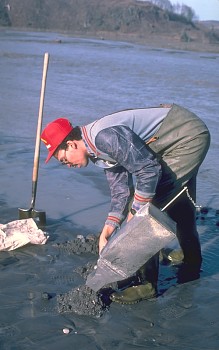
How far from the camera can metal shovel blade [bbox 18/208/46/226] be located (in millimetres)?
5767

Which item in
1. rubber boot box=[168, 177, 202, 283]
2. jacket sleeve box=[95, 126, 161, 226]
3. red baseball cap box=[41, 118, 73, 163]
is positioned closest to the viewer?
jacket sleeve box=[95, 126, 161, 226]

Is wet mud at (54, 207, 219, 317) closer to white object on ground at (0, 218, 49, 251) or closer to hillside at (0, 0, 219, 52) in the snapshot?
white object on ground at (0, 218, 49, 251)

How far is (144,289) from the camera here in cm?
433

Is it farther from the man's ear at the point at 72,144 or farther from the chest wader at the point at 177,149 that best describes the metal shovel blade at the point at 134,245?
the man's ear at the point at 72,144

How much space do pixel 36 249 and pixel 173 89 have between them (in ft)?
40.0

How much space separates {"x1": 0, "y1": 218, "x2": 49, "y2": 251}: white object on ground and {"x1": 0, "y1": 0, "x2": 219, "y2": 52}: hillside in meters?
61.1

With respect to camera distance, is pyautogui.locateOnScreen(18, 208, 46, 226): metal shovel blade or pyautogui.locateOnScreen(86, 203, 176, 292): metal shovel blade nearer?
pyautogui.locateOnScreen(86, 203, 176, 292): metal shovel blade

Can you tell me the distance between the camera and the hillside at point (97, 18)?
68.4 metres

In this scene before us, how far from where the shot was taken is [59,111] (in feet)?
39.6

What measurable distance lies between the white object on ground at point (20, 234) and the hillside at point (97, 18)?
6108 cm

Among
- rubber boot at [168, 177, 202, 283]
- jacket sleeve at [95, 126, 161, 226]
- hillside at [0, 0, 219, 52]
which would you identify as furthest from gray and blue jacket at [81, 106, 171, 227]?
hillside at [0, 0, 219, 52]

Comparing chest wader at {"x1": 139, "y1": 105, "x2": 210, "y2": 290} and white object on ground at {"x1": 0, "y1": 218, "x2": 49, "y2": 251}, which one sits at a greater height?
chest wader at {"x1": 139, "y1": 105, "x2": 210, "y2": 290}

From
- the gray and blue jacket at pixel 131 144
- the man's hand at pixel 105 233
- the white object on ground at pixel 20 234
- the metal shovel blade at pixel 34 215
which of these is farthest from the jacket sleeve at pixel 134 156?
the metal shovel blade at pixel 34 215

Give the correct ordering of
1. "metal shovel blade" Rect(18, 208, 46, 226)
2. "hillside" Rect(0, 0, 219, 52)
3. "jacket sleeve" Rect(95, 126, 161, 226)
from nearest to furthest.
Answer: "jacket sleeve" Rect(95, 126, 161, 226), "metal shovel blade" Rect(18, 208, 46, 226), "hillside" Rect(0, 0, 219, 52)
